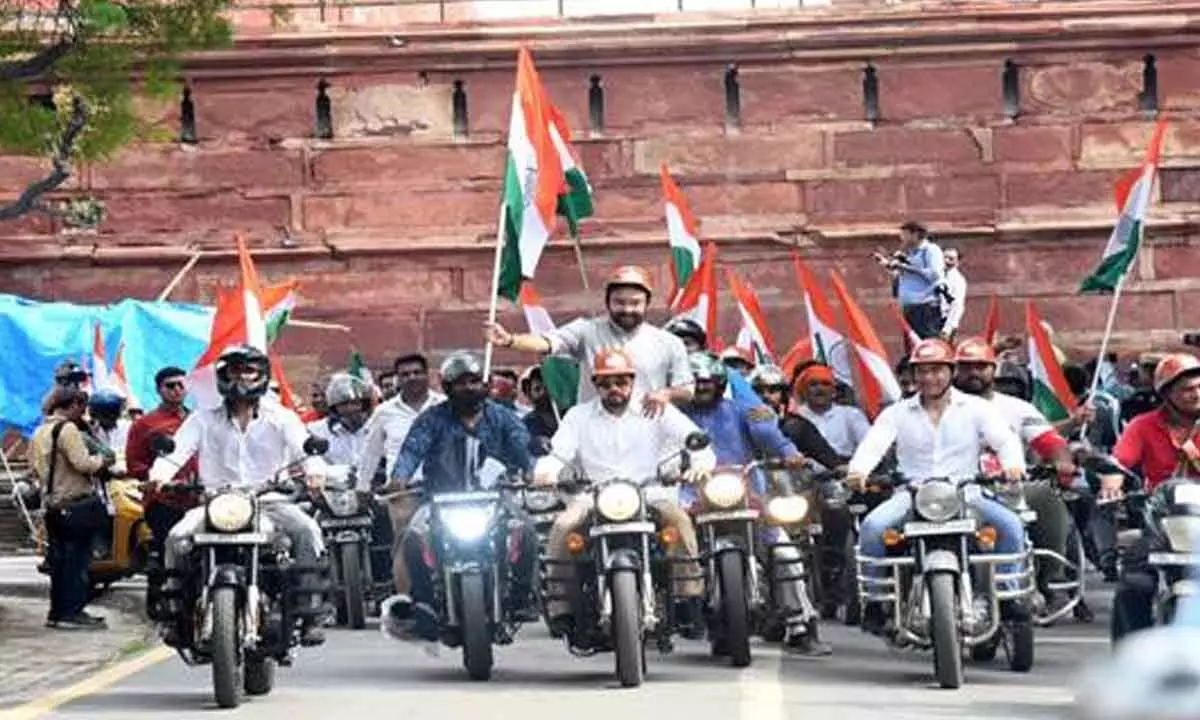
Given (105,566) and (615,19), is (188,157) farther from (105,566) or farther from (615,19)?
(105,566)

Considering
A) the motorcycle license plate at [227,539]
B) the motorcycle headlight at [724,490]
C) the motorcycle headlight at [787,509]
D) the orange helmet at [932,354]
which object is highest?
the orange helmet at [932,354]

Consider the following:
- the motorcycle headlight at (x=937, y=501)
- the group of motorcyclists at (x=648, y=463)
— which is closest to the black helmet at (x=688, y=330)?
the group of motorcyclists at (x=648, y=463)

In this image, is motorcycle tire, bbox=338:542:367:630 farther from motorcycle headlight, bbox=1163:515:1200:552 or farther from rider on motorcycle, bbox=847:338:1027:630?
motorcycle headlight, bbox=1163:515:1200:552

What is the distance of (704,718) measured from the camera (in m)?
10.9

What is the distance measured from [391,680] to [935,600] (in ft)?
8.84

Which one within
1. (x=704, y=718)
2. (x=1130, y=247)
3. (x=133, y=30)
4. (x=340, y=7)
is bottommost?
(x=704, y=718)

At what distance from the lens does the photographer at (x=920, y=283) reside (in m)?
24.7

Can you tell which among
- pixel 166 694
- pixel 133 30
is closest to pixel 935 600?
pixel 166 694

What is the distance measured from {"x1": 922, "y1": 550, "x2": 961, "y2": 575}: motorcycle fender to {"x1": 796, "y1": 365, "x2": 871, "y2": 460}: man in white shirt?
5.33m

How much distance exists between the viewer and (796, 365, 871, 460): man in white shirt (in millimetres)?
17438

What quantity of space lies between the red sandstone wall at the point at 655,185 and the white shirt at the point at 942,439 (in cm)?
1716

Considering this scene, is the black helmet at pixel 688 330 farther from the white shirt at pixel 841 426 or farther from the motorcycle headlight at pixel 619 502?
the motorcycle headlight at pixel 619 502

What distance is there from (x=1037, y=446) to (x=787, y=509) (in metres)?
1.22

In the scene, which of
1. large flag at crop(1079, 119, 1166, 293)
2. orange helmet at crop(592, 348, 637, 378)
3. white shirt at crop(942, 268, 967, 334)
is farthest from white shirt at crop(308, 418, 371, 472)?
white shirt at crop(942, 268, 967, 334)
